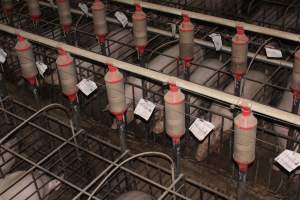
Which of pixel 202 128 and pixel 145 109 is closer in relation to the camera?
pixel 202 128

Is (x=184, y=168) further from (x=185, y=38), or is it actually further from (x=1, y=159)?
(x=1, y=159)

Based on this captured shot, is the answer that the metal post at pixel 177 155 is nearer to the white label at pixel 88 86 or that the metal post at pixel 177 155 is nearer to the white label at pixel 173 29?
the white label at pixel 88 86

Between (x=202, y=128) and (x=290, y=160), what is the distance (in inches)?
22.5

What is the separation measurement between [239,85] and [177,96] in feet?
4.12

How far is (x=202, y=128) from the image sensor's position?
288cm

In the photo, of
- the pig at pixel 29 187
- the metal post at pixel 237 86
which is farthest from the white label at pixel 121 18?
the pig at pixel 29 187

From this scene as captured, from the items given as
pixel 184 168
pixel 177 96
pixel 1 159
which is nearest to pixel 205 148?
pixel 184 168

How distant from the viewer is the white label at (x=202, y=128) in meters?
2.86

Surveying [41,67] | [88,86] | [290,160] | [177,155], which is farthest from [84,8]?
[290,160]

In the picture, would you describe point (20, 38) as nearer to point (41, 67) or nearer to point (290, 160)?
point (41, 67)

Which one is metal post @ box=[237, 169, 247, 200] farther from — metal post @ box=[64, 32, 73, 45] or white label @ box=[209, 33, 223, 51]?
metal post @ box=[64, 32, 73, 45]

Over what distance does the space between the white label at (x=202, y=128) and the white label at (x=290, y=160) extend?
0.47 meters

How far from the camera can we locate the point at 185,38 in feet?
12.3

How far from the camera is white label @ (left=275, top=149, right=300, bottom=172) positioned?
2.62 m
